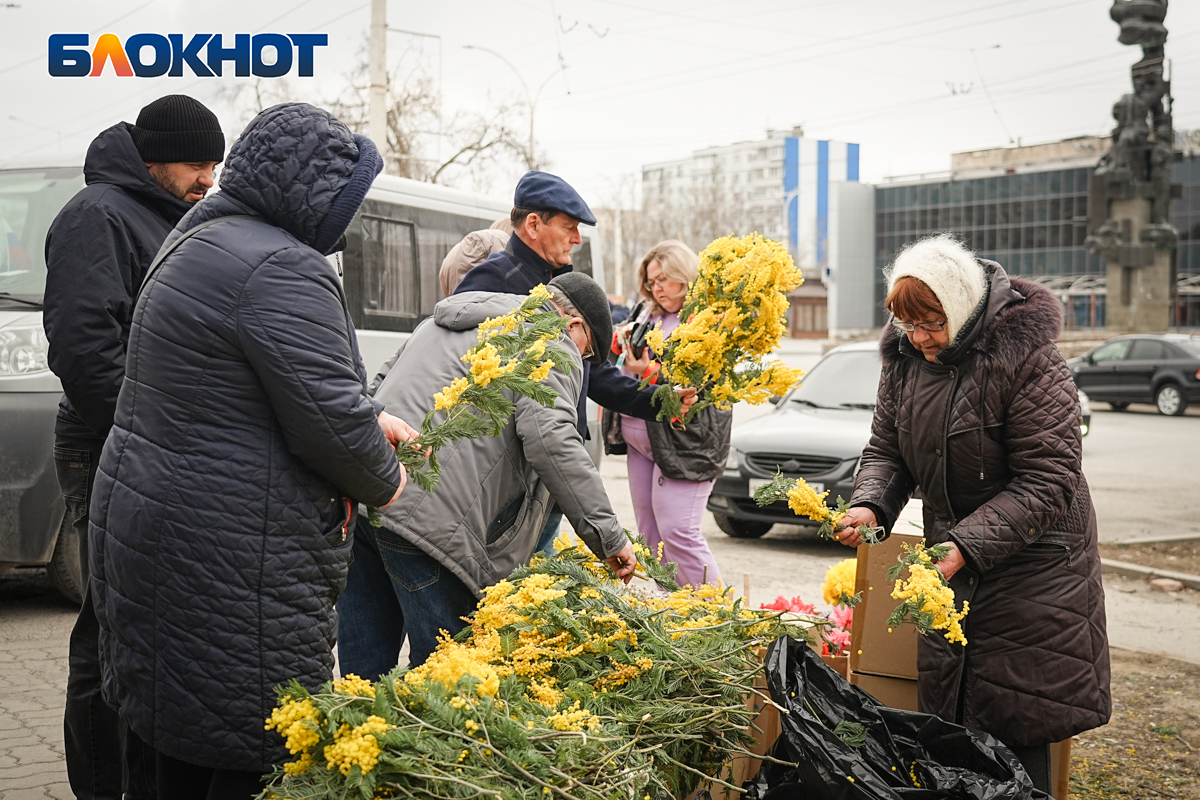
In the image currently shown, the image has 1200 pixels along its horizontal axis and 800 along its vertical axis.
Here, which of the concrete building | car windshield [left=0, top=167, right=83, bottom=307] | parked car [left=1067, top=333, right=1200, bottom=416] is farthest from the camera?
the concrete building

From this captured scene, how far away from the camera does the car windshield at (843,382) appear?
10.0m

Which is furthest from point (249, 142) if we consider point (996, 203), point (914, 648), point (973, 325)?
point (996, 203)

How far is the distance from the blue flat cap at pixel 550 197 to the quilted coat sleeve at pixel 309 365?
1588mm

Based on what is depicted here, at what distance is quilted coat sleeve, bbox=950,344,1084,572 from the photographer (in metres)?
2.90

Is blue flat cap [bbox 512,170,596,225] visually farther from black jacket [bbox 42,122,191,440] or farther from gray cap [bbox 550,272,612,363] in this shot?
black jacket [bbox 42,122,191,440]

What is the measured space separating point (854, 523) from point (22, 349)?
15.3 ft

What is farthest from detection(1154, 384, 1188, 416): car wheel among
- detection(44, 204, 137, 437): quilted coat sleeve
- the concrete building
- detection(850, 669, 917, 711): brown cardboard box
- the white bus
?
the concrete building

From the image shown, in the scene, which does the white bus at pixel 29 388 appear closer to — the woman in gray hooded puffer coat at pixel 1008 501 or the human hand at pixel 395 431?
the human hand at pixel 395 431

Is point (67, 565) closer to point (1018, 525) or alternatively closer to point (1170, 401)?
point (1018, 525)

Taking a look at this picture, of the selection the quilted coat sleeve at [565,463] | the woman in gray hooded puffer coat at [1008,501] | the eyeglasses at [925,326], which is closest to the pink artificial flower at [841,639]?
the woman in gray hooded puffer coat at [1008,501]

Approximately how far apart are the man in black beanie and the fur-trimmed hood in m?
2.43

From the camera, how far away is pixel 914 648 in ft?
11.8

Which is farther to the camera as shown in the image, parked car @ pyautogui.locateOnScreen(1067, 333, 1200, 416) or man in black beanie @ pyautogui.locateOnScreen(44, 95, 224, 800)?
parked car @ pyautogui.locateOnScreen(1067, 333, 1200, 416)

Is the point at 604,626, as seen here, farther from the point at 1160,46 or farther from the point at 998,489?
the point at 1160,46
